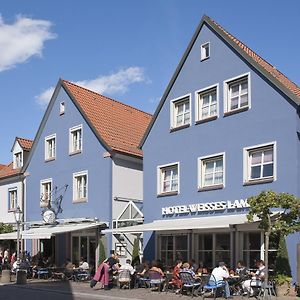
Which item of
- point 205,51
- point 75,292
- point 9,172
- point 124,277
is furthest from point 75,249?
point 205,51

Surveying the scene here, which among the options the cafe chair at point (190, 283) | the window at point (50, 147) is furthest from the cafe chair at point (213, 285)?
the window at point (50, 147)

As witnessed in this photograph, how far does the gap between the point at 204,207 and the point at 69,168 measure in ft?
33.8

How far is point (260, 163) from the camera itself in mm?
20906

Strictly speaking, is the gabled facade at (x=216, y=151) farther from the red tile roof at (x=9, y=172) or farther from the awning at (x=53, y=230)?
the red tile roof at (x=9, y=172)

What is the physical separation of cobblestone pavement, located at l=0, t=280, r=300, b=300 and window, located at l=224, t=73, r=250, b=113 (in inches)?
291

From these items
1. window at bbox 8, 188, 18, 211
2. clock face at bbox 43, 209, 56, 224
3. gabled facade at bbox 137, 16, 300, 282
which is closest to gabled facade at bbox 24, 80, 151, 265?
A: clock face at bbox 43, 209, 56, 224

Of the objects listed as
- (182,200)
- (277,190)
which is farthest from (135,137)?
(277,190)

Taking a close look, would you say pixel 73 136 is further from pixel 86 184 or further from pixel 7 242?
pixel 7 242

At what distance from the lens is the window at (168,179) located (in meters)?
24.8

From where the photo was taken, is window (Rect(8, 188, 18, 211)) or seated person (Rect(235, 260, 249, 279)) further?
window (Rect(8, 188, 18, 211))

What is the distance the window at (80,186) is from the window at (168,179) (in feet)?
17.7

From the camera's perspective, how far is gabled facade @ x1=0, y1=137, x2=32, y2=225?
1385 inches

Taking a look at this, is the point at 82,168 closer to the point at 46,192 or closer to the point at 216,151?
the point at 46,192

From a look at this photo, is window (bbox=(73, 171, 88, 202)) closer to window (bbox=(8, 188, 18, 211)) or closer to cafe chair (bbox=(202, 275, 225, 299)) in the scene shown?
window (bbox=(8, 188, 18, 211))
